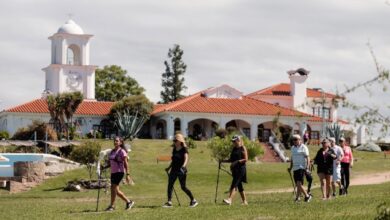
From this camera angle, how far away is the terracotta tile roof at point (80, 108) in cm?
7606

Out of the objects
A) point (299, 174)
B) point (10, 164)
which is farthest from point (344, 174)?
point (10, 164)

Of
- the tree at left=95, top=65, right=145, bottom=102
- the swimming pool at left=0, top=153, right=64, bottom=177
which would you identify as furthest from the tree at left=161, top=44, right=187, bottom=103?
the swimming pool at left=0, top=153, right=64, bottom=177

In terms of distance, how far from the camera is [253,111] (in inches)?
3130

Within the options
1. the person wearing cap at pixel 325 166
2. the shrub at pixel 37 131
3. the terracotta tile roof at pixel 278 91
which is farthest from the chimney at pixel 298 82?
the person wearing cap at pixel 325 166

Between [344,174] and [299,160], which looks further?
[344,174]

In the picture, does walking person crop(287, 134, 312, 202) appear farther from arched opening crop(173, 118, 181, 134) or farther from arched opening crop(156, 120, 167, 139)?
arched opening crop(156, 120, 167, 139)

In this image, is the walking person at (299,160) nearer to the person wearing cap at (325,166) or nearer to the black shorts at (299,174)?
the black shorts at (299,174)

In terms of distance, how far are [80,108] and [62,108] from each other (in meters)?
9.31

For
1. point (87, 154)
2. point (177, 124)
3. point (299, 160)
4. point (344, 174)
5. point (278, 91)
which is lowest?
point (344, 174)

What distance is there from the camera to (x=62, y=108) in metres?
69.2

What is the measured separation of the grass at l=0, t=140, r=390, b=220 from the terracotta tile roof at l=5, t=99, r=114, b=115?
1326 centimetres

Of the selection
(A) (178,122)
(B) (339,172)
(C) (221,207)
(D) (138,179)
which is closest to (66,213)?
(C) (221,207)

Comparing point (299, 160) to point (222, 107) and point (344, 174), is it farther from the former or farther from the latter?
point (222, 107)

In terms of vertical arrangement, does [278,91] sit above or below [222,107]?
above
